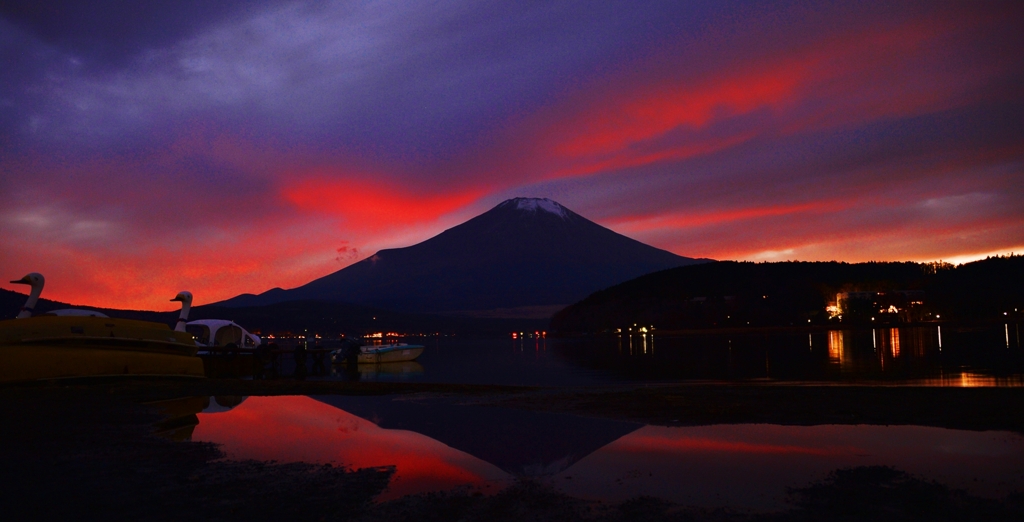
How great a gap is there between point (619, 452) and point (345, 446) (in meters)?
4.54

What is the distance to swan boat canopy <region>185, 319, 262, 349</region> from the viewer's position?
43.1 meters

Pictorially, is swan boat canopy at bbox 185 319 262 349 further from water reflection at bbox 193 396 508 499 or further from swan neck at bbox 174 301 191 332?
water reflection at bbox 193 396 508 499

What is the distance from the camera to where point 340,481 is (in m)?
8.73

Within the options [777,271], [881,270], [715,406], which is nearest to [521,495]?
[715,406]

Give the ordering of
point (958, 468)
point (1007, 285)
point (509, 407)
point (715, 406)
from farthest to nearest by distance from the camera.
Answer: point (1007, 285) < point (509, 407) < point (715, 406) < point (958, 468)

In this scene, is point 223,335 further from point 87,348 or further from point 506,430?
point 506,430

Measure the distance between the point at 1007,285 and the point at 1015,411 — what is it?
530 feet

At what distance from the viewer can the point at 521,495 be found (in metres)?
7.96

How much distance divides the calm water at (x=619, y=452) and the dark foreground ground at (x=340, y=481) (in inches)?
19.1

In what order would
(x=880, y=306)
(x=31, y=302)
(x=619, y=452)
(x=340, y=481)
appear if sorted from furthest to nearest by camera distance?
→ (x=880, y=306) → (x=31, y=302) → (x=619, y=452) → (x=340, y=481)

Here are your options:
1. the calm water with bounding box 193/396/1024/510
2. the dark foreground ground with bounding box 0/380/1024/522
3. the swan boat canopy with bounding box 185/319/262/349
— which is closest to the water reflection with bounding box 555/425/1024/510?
the calm water with bounding box 193/396/1024/510

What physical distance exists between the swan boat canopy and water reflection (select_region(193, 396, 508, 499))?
2794cm

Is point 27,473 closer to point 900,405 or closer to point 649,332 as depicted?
point 900,405

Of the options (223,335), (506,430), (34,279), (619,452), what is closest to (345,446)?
(506,430)
